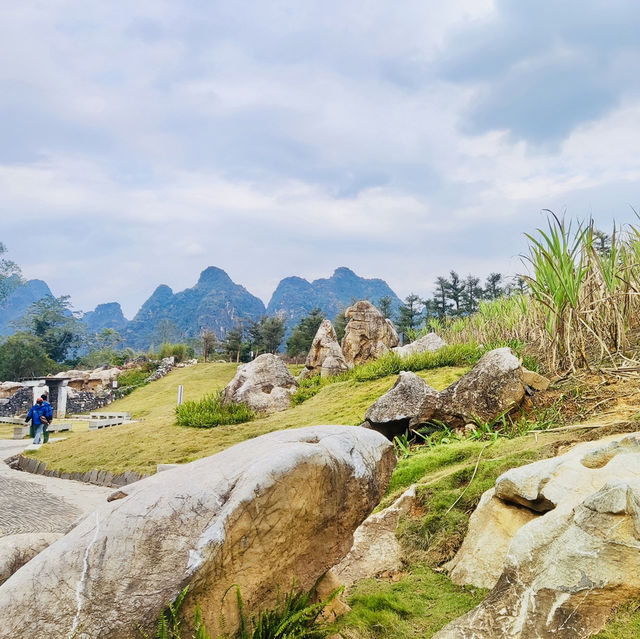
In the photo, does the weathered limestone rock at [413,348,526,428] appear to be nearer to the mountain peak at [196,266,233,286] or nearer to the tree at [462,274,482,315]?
the tree at [462,274,482,315]

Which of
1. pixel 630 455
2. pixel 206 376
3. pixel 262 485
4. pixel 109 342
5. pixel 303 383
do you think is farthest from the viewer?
pixel 109 342

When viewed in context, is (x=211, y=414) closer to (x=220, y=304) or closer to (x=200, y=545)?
(x=200, y=545)

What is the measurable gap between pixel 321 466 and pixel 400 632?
103cm

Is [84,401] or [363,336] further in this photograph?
[84,401]

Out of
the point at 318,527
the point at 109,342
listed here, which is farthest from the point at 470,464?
the point at 109,342

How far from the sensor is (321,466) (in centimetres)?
265

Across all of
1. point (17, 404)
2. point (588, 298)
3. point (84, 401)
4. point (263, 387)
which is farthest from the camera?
point (84, 401)

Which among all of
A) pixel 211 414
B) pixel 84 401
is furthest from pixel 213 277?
pixel 211 414

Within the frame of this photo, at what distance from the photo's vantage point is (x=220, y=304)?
13838 cm

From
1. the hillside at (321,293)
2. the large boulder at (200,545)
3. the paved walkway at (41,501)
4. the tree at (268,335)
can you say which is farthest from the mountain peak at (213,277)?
the large boulder at (200,545)

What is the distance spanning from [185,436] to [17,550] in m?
8.24

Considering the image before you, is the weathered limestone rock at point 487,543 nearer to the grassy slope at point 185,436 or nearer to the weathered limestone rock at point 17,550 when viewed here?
the weathered limestone rock at point 17,550

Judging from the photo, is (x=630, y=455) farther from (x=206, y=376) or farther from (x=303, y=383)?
(x=206, y=376)

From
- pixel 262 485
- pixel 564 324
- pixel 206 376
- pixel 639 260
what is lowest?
pixel 206 376
